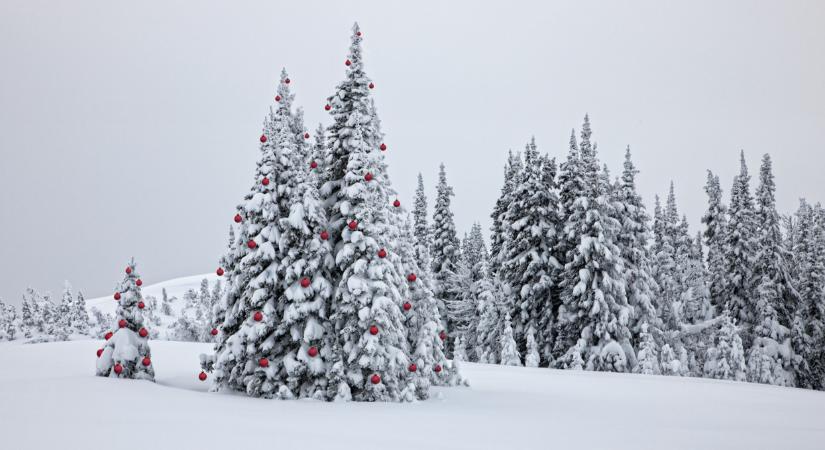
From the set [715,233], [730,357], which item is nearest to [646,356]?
[730,357]

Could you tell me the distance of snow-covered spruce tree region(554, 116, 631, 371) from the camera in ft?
107

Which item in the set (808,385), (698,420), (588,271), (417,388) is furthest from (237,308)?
(808,385)

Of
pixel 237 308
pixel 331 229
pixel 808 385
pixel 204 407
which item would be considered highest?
pixel 331 229

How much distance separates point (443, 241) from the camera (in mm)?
46250

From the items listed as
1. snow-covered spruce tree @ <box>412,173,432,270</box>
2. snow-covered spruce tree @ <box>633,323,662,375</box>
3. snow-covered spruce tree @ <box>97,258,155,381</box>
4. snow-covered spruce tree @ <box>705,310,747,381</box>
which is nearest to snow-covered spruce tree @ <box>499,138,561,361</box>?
snow-covered spruce tree @ <box>633,323,662,375</box>

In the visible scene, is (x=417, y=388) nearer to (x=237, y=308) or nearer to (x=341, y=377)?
(x=341, y=377)

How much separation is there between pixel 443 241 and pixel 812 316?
A: 2900 cm

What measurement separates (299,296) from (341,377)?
255cm

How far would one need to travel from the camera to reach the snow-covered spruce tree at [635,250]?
3591cm

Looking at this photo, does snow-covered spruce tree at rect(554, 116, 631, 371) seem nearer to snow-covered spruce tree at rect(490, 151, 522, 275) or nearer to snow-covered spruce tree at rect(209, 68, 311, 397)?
snow-covered spruce tree at rect(490, 151, 522, 275)

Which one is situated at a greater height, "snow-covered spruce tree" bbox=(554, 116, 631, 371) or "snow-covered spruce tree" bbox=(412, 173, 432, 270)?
"snow-covered spruce tree" bbox=(412, 173, 432, 270)

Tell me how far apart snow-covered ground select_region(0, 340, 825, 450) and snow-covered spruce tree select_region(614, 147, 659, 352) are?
15448 millimetres

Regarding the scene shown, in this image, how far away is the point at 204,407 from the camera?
1270 cm

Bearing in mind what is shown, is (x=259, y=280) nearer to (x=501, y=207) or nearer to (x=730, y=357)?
(x=501, y=207)
